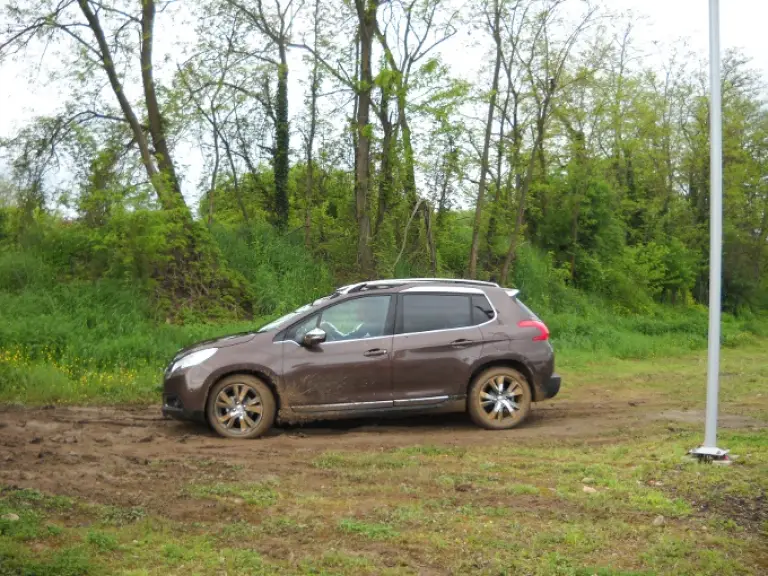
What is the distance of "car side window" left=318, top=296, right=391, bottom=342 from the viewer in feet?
34.1

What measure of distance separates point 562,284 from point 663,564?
26.7m

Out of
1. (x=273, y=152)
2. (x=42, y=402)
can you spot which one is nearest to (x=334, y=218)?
(x=273, y=152)

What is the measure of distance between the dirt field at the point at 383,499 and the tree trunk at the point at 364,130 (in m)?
11.9

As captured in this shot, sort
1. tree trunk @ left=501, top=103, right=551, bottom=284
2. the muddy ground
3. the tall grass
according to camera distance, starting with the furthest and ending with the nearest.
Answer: tree trunk @ left=501, top=103, right=551, bottom=284 → the tall grass → the muddy ground

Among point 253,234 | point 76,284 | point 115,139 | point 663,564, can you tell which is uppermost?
point 115,139

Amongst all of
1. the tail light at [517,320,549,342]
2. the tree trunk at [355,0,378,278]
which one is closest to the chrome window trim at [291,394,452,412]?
the tail light at [517,320,549,342]

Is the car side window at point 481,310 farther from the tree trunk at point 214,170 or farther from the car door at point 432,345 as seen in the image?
the tree trunk at point 214,170

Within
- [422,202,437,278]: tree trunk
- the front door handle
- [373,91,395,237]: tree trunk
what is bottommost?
the front door handle

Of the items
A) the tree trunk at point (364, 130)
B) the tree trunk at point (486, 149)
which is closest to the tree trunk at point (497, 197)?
the tree trunk at point (486, 149)

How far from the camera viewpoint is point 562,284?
104 ft

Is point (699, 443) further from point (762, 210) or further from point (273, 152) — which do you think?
point (762, 210)

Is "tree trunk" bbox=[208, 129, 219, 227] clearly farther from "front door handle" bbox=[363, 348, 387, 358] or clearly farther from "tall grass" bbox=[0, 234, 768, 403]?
"front door handle" bbox=[363, 348, 387, 358]

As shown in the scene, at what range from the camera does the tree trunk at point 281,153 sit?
83.8 ft

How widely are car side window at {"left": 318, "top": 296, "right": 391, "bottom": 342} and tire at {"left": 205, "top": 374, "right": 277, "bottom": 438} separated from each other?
0.99 meters
